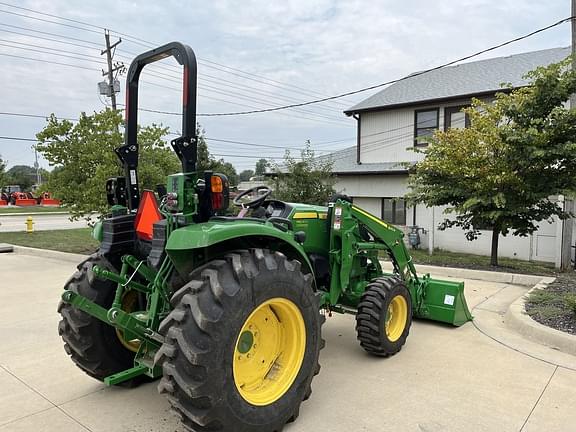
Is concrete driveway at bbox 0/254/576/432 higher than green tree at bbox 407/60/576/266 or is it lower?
lower

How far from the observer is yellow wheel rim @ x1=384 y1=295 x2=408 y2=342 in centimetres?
456

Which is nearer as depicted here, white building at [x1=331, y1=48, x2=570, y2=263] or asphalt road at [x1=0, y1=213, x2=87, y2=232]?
white building at [x1=331, y1=48, x2=570, y2=263]

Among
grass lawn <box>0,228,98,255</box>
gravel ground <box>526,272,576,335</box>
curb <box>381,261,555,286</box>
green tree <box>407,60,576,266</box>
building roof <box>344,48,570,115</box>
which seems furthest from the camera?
building roof <box>344,48,570,115</box>

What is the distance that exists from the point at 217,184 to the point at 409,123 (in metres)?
14.9

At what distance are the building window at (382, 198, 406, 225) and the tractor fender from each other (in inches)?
519

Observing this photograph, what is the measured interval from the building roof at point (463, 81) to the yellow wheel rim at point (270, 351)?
13805mm

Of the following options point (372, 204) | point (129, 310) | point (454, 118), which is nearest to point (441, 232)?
point (372, 204)

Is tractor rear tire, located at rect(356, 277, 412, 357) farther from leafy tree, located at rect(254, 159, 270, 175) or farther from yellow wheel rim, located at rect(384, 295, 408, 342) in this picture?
leafy tree, located at rect(254, 159, 270, 175)

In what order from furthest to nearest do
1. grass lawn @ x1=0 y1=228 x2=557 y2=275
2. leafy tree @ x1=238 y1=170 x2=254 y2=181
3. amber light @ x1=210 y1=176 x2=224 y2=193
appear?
leafy tree @ x1=238 y1=170 x2=254 y2=181 < grass lawn @ x1=0 y1=228 x2=557 y2=275 < amber light @ x1=210 y1=176 x2=224 y2=193

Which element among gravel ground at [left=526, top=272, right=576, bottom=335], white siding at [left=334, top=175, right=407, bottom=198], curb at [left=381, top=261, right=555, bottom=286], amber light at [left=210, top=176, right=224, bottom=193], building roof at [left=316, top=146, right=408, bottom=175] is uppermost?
building roof at [left=316, top=146, right=408, bottom=175]

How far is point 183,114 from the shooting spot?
3.00 m

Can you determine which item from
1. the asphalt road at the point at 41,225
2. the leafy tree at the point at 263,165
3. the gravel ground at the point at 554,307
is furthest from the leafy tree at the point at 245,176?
the gravel ground at the point at 554,307

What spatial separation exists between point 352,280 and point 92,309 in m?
2.77

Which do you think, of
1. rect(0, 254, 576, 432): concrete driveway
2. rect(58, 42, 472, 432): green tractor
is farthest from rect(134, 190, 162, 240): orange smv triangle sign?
rect(0, 254, 576, 432): concrete driveway
